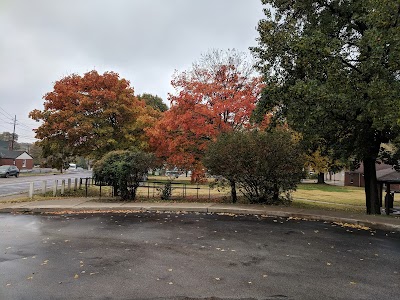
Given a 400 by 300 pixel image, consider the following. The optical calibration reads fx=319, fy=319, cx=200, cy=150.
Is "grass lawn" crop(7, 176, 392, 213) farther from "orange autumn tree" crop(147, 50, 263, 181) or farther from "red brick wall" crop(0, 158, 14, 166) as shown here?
"red brick wall" crop(0, 158, 14, 166)

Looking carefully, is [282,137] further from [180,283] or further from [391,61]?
[180,283]

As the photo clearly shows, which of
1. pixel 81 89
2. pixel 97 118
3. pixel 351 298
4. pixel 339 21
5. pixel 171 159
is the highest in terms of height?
pixel 339 21

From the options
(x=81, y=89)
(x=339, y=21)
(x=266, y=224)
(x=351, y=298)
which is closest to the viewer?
(x=351, y=298)

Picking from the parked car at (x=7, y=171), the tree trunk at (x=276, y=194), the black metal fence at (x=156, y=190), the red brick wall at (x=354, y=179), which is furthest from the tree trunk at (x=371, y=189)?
the parked car at (x=7, y=171)

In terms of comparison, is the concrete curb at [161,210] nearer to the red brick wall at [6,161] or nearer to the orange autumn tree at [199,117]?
the orange autumn tree at [199,117]

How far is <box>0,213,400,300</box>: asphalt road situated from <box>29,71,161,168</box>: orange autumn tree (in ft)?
29.0

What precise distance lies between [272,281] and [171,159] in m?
13.0

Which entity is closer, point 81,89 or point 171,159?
point 171,159

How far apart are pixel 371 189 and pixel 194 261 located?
11515mm

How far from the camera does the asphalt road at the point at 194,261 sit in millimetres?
4516

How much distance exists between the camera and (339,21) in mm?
13758

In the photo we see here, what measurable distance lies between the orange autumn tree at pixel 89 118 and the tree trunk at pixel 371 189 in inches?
456

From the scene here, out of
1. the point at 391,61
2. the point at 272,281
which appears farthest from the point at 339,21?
the point at 272,281

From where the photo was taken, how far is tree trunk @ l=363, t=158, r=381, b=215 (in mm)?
14203
